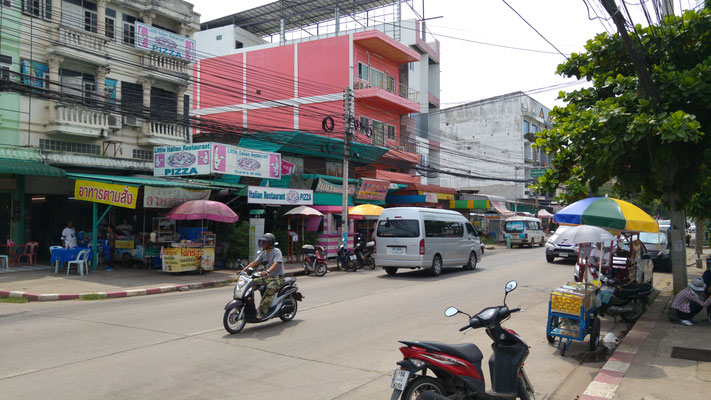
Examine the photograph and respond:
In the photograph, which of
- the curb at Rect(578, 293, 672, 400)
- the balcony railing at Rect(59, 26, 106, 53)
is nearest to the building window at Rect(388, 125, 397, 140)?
the balcony railing at Rect(59, 26, 106, 53)

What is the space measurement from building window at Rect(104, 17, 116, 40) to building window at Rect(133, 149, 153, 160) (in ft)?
15.7

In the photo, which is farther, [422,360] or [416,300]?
[416,300]

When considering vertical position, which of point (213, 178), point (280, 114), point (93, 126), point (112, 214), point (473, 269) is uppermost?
point (280, 114)

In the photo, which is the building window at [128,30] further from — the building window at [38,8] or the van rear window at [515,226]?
the van rear window at [515,226]

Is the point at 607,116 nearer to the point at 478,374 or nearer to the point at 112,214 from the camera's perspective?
the point at 478,374

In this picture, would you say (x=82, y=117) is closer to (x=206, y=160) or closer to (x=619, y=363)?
(x=206, y=160)

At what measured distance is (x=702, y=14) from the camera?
9805 millimetres

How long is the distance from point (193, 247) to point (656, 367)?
13.9 metres

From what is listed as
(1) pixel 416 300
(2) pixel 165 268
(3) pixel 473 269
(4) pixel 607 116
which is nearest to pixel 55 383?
(1) pixel 416 300

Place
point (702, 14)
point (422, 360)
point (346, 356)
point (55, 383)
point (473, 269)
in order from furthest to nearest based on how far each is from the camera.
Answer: point (473, 269), point (702, 14), point (346, 356), point (55, 383), point (422, 360)

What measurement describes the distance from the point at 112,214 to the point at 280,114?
47.3ft

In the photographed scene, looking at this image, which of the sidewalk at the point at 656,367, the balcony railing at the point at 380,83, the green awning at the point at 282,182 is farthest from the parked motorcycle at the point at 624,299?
the balcony railing at the point at 380,83

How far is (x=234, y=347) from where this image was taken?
7273 millimetres

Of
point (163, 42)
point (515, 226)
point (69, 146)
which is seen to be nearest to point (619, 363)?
point (69, 146)
